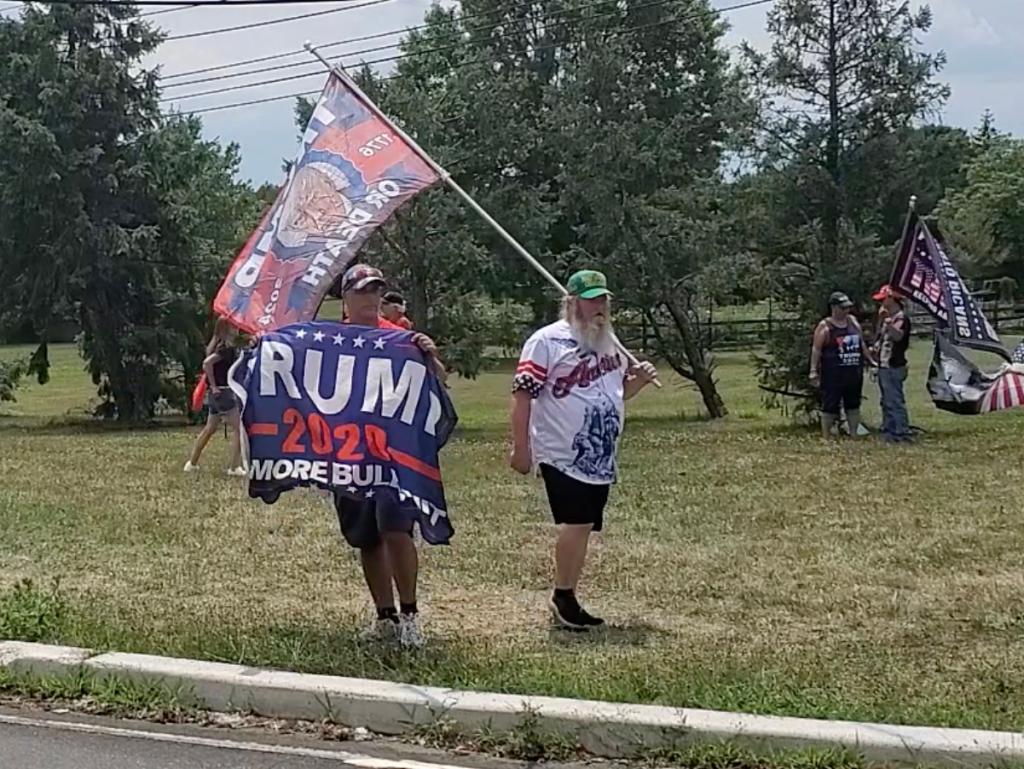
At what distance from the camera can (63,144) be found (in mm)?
25375

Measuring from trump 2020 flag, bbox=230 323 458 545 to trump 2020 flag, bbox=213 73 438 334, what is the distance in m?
2.22

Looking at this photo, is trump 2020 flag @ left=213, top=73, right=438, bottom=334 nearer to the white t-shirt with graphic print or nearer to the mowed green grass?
the mowed green grass

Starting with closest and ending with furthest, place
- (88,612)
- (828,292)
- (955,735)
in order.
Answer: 1. (955,735)
2. (88,612)
3. (828,292)

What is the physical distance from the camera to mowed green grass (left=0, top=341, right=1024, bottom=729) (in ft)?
20.7

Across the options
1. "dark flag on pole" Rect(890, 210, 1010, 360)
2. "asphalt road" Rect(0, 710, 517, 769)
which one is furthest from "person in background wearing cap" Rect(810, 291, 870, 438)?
"asphalt road" Rect(0, 710, 517, 769)

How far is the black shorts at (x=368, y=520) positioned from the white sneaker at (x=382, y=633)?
36cm

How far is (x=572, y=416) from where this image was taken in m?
7.16

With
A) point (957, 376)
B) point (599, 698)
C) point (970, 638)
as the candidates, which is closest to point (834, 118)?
point (957, 376)

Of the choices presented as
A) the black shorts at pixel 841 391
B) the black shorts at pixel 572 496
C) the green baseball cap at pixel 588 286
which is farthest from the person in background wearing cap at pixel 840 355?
the black shorts at pixel 572 496

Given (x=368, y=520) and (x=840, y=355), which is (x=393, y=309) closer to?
(x=368, y=520)

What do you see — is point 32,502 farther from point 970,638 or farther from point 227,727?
point 970,638

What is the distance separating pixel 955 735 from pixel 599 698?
54.3 inches

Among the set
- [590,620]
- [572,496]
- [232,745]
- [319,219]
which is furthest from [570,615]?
[319,219]

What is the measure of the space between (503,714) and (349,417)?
1.81m
